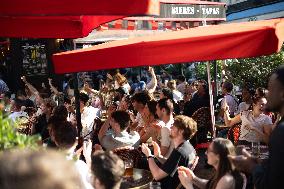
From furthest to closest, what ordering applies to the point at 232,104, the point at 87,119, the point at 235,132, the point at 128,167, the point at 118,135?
the point at 232,104 → the point at 87,119 → the point at 235,132 → the point at 118,135 → the point at 128,167

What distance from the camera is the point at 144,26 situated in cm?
1249

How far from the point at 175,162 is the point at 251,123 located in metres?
1.97

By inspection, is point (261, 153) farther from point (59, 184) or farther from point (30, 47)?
point (30, 47)

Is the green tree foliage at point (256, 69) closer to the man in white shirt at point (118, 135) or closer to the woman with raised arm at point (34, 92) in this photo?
the woman with raised arm at point (34, 92)

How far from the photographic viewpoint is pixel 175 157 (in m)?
4.48

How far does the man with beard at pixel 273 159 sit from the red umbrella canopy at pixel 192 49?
1095 millimetres

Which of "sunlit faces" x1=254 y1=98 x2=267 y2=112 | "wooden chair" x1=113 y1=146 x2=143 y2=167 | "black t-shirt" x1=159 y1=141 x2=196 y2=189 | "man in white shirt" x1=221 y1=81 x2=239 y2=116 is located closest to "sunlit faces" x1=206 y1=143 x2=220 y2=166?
"black t-shirt" x1=159 y1=141 x2=196 y2=189

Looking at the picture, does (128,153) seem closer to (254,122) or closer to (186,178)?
(186,178)

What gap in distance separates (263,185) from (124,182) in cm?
206

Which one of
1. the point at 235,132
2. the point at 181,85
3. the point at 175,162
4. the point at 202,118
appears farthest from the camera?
the point at 181,85

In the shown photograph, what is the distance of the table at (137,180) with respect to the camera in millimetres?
4603

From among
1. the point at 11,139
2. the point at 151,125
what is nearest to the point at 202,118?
the point at 151,125

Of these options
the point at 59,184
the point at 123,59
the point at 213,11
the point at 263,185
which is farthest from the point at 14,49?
the point at 59,184

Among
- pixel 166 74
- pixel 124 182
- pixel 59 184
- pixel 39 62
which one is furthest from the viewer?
pixel 166 74
